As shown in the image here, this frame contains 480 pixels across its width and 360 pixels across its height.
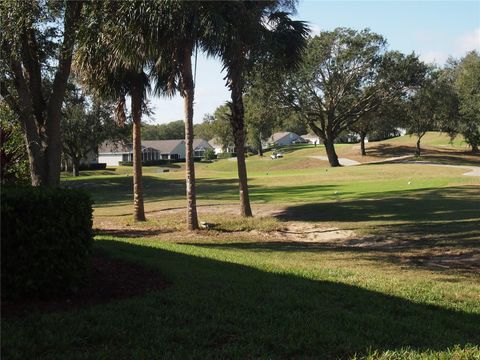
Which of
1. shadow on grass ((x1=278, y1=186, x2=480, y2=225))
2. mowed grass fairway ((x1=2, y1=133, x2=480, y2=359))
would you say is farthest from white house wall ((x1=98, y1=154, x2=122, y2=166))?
mowed grass fairway ((x1=2, y1=133, x2=480, y2=359))

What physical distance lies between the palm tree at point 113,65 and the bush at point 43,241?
6.07 m

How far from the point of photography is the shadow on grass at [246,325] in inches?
152

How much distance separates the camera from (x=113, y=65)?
15.0 metres

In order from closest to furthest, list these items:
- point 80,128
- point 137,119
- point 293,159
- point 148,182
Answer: point 137,119 → point 148,182 → point 80,128 → point 293,159

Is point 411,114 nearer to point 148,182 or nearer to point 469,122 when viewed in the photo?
point 469,122

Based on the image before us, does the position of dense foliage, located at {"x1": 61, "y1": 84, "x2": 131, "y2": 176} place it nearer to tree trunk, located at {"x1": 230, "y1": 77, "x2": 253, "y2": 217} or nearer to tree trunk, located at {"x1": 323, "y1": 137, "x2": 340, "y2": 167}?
tree trunk, located at {"x1": 323, "y1": 137, "x2": 340, "y2": 167}

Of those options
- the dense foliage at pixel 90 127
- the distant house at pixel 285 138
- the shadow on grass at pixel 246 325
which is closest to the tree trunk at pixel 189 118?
the shadow on grass at pixel 246 325

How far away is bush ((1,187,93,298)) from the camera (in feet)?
15.6

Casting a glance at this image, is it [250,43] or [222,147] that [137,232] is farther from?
[222,147]

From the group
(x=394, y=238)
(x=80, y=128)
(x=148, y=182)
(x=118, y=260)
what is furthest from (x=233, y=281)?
(x=80, y=128)

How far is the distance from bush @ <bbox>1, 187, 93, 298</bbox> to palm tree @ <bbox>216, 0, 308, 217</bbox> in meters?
9.37

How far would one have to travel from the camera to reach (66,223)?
5059 mm

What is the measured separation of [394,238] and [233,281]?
8.09m

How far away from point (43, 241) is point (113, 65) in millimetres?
11037
